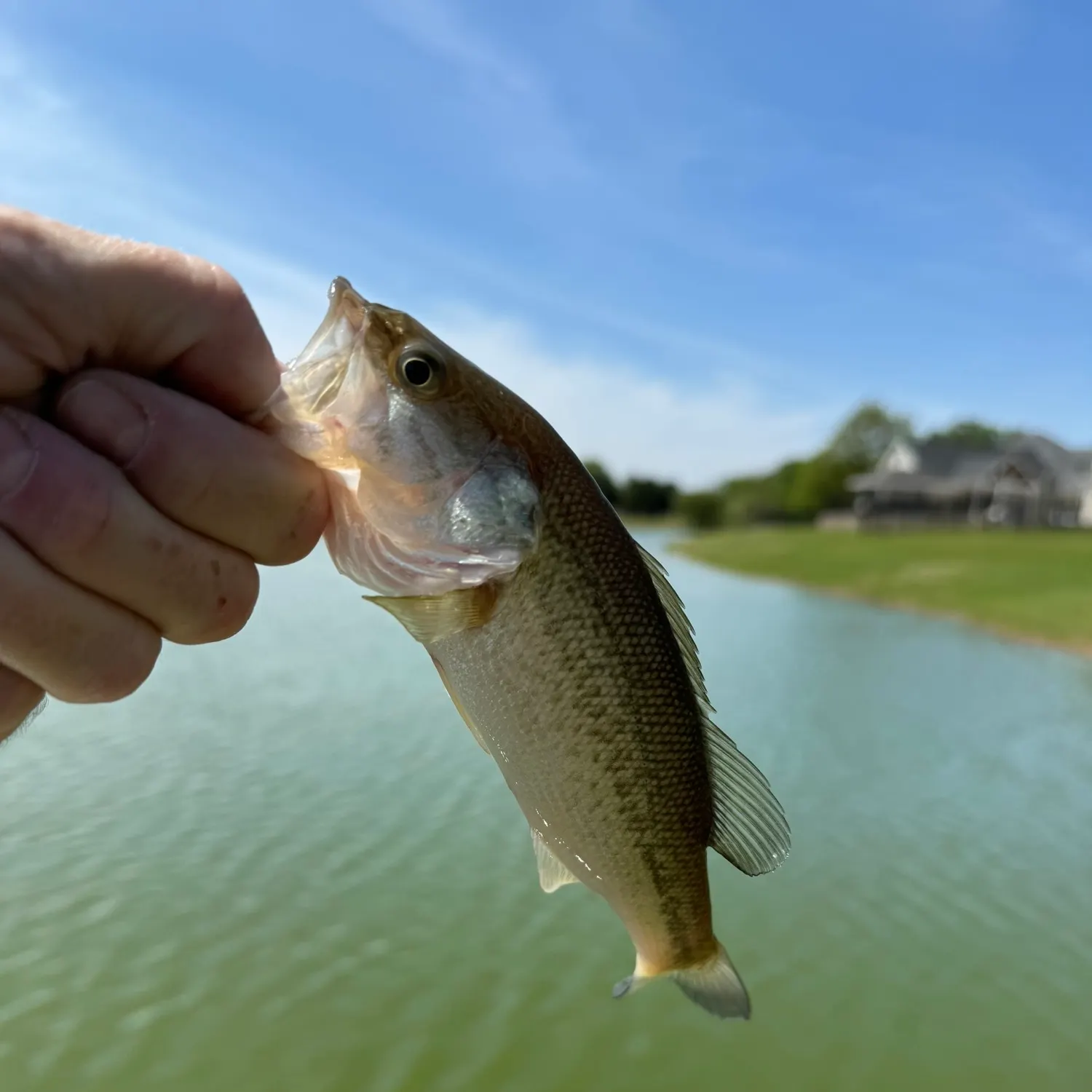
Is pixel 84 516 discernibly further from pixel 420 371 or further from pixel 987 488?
pixel 987 488

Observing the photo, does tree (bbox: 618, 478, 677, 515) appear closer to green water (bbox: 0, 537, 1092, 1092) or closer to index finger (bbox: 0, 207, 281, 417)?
green water (bbox: 0, 537, 1092, 1092)

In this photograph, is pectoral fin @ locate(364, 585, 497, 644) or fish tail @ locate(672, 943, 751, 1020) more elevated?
pectoral fin @ locate(364, 585, 497, 644)

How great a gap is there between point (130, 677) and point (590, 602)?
0.99 m

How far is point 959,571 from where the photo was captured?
32562mm

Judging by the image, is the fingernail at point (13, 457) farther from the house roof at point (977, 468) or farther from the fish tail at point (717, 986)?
the house roof at point (977, 468)

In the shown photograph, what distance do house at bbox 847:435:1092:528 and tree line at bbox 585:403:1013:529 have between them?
21.1 ft

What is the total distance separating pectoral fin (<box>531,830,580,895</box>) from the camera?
7.36 feet

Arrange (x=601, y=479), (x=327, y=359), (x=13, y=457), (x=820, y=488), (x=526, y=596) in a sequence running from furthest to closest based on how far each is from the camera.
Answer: (x=820, y=488)
(x=601, y=479)
(x=526, y=596)
(x=327, y=359)
(x=13, y=457)

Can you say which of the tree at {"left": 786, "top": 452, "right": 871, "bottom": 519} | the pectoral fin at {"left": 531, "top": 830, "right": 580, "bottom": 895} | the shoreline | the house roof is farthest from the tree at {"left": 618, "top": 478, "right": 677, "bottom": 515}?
the pectoral fin at {"left": 531, "top": 830, "right": 580, "bottom": 895}

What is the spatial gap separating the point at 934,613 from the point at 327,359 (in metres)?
28.1

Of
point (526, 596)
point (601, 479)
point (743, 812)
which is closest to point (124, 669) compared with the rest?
point (526, 596)

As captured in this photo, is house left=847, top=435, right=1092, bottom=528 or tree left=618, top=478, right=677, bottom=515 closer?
house left=847, top=435, right=1092, bottom=528

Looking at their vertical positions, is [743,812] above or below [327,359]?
below

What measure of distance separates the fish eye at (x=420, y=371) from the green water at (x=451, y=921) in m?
5.08
